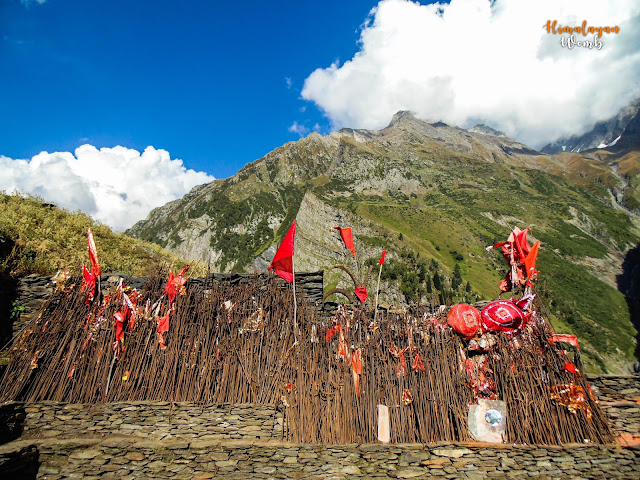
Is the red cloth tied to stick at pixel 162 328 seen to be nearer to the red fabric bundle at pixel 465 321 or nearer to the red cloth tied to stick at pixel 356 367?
the red cloth tied to stick at pixel 356 367

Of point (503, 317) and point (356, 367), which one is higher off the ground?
point (503, 317)

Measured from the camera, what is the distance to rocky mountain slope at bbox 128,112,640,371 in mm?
64438

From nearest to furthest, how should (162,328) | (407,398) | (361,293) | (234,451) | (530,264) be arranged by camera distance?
(234,451) → (407,398) → (530,264) → (162,328) → (361,293)

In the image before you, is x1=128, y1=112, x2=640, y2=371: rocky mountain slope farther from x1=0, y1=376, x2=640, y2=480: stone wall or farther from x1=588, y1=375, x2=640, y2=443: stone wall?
x1=0, y1=376, x2=640, y2=480: stone wall

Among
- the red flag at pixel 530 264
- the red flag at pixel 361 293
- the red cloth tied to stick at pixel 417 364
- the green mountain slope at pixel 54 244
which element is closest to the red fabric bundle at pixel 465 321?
the red cloth tied to stick at pixel 417 364

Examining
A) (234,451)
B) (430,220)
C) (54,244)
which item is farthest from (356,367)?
(430,220)

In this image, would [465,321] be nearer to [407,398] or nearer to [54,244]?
[407,398]

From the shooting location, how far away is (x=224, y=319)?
6.84m

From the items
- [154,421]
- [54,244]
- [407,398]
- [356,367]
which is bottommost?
[154,421]

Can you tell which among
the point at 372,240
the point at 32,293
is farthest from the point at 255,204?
the point at 32,293

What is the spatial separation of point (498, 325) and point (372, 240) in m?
69.2

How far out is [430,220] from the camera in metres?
87.8

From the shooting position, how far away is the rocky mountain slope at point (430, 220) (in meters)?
64.4

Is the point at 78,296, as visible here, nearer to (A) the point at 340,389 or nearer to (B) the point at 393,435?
(A) the point at 340,389
